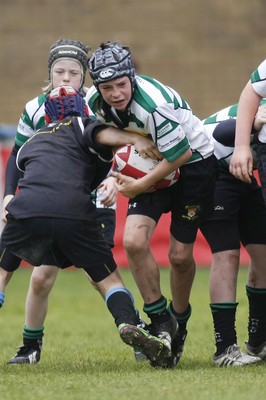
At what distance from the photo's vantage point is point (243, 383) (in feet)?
17.7

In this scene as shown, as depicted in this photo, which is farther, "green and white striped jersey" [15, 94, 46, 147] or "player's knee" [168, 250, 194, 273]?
"green and white striped jersey" [15, 94, 46, 147]

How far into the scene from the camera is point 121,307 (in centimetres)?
586

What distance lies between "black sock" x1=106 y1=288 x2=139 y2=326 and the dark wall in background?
50.8ft

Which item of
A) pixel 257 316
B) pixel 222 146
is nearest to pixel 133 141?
pixel 222 146

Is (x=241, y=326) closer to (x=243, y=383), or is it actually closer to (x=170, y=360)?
(x=170, y=360)

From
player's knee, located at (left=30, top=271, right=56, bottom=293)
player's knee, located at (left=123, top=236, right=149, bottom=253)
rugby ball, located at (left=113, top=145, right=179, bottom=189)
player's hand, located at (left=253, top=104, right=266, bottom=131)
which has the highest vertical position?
player's hand, located at (left=253, top=104, right=266, bottom=131)

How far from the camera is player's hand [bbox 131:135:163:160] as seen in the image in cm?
609

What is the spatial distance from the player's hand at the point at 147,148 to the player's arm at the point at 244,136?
424mm

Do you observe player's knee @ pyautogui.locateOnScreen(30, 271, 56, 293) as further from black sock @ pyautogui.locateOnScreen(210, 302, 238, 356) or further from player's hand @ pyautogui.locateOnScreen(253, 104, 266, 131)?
player's hand @ pyautogui.locateOnScreen(253, 104, 266, 131)

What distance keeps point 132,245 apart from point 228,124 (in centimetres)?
97

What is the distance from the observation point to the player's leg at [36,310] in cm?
676

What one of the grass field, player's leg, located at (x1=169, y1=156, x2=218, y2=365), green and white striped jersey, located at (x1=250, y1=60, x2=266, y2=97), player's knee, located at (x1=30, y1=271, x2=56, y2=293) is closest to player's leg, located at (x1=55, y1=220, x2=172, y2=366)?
the grass field

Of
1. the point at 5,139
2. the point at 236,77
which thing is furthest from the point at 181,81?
the point at 5,139

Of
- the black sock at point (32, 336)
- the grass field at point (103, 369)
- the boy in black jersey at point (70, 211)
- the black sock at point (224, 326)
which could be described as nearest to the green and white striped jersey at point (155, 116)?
the boy in black jersey at point (70, 211)
